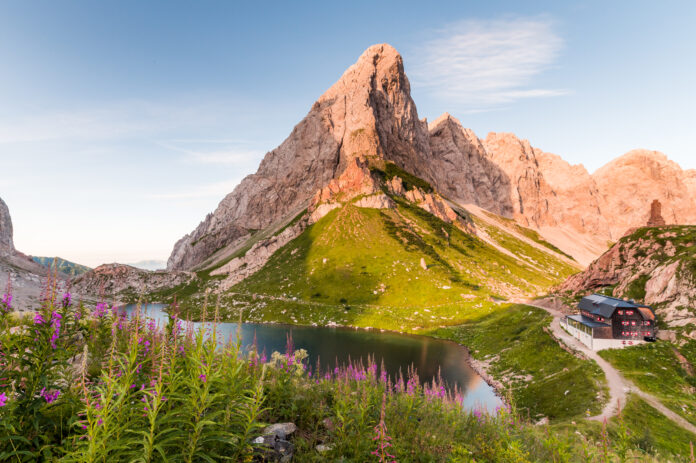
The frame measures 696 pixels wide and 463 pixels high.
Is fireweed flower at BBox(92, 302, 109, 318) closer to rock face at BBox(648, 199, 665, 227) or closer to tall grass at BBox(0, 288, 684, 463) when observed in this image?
tall grass at BBox(0, 288, 684, 463)

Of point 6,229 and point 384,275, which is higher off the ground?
point 6,229

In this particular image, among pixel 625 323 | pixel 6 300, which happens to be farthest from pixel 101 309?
pixel 625 323

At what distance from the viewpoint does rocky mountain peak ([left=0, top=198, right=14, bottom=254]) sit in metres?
178

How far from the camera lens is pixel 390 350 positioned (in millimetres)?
70312

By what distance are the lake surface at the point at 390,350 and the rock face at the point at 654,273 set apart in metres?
31.3

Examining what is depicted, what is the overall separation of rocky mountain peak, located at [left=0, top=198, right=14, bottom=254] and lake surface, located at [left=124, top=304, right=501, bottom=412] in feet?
583

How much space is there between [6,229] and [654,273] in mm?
289499

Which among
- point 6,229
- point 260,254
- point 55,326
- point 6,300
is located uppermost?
point 6,229

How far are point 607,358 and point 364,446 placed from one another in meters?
52.3

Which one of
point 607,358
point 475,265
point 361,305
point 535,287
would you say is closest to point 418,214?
point 475,265

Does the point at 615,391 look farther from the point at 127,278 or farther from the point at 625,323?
the point at 127,278

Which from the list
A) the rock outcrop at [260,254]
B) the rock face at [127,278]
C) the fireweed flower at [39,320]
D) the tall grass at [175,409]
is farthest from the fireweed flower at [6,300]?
the rock face at [127,278]

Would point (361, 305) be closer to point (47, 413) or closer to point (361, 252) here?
point (361, 252)

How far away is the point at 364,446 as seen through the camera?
10.1 meters
